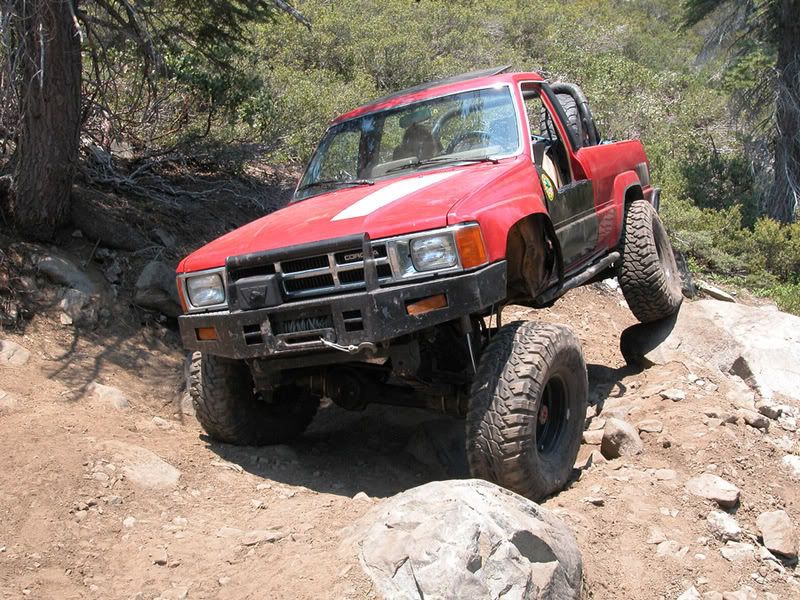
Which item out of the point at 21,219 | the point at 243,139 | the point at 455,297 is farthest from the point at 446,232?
the point at 243,139

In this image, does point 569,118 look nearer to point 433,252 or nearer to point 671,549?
point 433,252

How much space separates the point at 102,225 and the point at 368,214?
349 cm

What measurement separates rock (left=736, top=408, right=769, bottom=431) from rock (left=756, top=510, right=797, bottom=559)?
1.13 m

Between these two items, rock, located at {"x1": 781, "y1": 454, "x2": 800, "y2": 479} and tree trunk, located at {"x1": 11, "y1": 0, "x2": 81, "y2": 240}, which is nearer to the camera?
rock, located at {"x1": 781, "y1": 454, "x2": 800, "y2": 479}

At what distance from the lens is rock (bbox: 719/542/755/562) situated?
4012 millimetres

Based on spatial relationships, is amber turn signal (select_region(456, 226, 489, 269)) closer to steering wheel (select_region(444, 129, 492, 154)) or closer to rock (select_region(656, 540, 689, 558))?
steering wheel (select_region(444, 129, 492, 154))

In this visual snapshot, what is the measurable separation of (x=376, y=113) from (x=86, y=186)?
10.4 feet

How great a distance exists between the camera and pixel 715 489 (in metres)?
4.46

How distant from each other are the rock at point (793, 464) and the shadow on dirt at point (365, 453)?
192 cm

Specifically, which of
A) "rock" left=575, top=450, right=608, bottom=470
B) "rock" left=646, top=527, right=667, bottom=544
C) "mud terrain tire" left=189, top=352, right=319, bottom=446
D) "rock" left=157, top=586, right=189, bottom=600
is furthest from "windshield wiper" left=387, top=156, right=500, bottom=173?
"rock" left=157, top=586, right=189, bottom=600

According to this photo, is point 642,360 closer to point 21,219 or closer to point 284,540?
point 284,540

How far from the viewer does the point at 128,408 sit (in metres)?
5.45

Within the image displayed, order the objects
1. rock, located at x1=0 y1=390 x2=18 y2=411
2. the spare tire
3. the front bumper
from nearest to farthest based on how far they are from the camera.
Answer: the front bumper → rock, located at x1=0 y1=390 x2=18 y2=411 → the spare tire

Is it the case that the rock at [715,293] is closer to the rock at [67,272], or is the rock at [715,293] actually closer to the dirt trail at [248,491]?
the dirt trail at [248,491]
